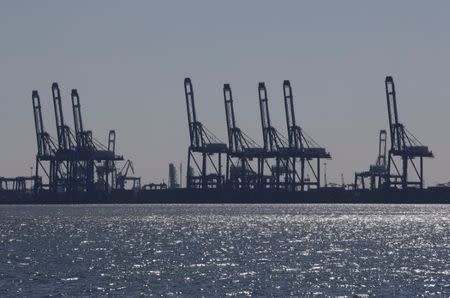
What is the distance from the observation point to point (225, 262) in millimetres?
75125

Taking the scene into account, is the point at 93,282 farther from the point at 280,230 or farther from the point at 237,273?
the point at 280,230

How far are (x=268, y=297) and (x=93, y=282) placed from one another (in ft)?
32.7

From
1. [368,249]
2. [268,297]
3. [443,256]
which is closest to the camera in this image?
[268,297]

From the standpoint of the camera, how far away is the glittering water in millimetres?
60062

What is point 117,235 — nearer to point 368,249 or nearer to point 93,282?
point 368,249

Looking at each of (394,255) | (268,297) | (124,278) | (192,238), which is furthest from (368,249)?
(268,297)

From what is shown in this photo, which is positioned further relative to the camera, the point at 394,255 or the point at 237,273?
the point at 394,255

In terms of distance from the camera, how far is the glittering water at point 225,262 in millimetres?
60062

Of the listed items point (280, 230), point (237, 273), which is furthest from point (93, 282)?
point (280, 230)

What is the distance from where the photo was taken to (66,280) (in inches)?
2511

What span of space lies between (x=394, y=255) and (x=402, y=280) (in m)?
18.4

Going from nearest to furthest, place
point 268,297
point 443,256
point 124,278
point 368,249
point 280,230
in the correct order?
1. point 268,297
2. point 124,278
3. point 443,256
4. point 368,249
5. point 280,230

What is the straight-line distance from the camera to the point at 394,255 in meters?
82.0

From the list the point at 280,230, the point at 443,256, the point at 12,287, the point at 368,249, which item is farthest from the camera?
the point at 280,230
